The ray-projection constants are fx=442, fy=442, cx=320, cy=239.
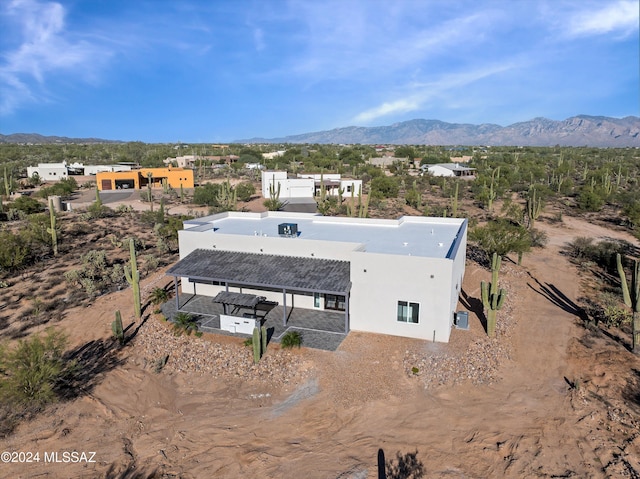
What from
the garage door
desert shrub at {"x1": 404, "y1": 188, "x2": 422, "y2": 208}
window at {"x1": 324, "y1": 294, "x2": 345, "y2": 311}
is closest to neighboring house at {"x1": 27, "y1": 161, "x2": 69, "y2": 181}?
the garage door

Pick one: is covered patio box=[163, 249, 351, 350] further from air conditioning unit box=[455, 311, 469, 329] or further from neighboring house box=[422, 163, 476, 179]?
neighboring house box=[422, 163, 476, 179]

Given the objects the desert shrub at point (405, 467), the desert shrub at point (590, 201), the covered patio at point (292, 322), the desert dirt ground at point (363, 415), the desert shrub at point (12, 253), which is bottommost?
the desert shrub at point (405, 467)

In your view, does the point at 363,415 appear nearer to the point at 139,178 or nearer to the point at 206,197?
the point at 206,197

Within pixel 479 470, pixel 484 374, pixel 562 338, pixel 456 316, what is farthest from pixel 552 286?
pixel 479 470

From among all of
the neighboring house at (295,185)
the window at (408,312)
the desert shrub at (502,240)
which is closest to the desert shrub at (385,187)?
the neighboring house at (295,185)

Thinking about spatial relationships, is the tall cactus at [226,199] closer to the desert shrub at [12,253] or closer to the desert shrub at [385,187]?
the desert shrub at [385,187]

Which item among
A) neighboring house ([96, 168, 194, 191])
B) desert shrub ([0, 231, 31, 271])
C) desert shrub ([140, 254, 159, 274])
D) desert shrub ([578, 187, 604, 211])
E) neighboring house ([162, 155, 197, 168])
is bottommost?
desert shrub ([140, 254, 159, 274])

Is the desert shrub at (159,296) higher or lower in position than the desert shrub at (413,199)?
lower

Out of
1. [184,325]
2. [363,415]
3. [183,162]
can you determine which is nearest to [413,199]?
[184,325]
